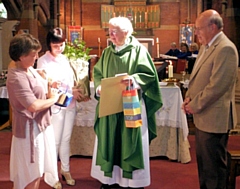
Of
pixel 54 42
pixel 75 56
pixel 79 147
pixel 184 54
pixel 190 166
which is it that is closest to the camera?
pixel 54 42

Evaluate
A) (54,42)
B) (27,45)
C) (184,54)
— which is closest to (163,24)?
(184,54)

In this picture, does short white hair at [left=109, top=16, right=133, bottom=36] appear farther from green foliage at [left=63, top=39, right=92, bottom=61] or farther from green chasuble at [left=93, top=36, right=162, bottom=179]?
green foliage at [left=63, top=39, right=92, bottom=61]

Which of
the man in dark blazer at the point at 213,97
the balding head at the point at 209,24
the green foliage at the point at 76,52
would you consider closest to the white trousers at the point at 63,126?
the green foliage at the point at 76,52

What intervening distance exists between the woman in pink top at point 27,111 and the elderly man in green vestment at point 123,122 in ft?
2.90

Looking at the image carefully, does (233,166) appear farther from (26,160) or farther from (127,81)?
(26,160)

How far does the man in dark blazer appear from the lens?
292 cm

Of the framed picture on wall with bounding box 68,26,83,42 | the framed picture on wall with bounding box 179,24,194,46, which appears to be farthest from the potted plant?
the framed picture on wall with bounding box 179,24,194,46

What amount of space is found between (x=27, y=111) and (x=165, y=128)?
2.59 m

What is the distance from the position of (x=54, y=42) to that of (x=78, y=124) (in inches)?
59.7

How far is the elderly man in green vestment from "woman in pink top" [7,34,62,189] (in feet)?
2.90

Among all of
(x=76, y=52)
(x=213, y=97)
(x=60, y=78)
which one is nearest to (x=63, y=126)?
(x=60, y=78)

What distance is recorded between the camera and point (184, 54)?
1043 centimetres

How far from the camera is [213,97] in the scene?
294cm

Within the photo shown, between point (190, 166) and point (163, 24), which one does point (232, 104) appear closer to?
point (190, 166)
